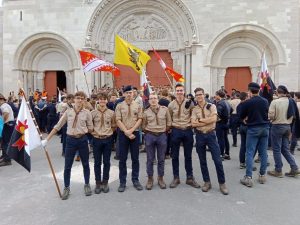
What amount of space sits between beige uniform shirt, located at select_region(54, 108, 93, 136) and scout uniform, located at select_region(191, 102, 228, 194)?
Result: 2006 mm

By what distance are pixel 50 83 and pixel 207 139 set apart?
1428 centimetres

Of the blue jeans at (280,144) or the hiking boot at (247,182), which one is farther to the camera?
the blue jeans at (280,144)

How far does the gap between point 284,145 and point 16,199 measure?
5.70 meters

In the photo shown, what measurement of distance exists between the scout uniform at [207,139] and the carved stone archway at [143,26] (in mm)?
10333

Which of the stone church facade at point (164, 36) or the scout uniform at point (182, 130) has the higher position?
the stone church facade at point (164, 36)

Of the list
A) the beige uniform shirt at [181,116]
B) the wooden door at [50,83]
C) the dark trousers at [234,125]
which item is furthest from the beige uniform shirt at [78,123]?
the wooden door at [50,83]

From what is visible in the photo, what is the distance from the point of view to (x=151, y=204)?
477 cm

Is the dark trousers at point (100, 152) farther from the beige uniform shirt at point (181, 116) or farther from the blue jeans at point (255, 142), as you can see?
the blue jeans at point (255, 142)

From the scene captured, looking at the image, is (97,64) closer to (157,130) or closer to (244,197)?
(157,130)

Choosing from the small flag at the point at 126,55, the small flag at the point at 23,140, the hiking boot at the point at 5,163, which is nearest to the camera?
the small flag at the point at 23,140

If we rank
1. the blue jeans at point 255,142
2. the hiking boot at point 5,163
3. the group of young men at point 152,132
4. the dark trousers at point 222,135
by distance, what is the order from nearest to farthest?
the group of young men at point 152,132 < the blue jeans at point 255,142 < the hiking boot at point 5,163 < the dark trousers at point 222,135

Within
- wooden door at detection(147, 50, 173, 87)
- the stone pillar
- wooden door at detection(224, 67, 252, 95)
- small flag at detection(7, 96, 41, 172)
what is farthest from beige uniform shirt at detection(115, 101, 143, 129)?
the stone pillar

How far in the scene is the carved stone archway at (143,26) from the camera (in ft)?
50.7

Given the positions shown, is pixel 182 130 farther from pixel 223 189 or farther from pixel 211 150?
pixel 223 189
